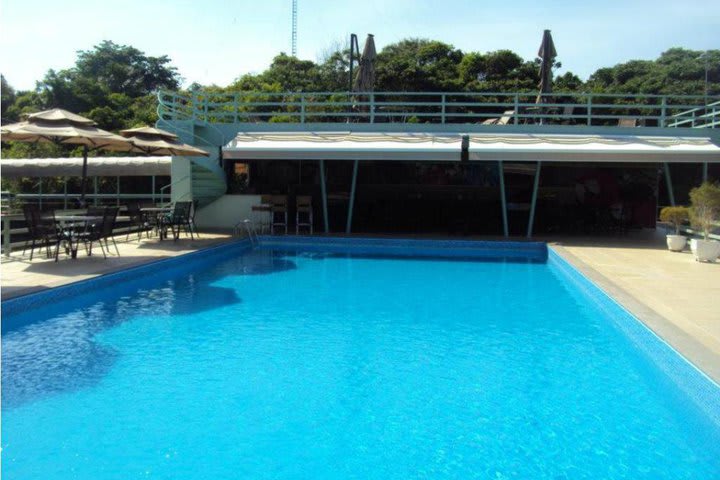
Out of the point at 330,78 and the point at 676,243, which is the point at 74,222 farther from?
the point at 330,78

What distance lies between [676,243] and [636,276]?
4308mm

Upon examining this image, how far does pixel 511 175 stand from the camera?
16938mm

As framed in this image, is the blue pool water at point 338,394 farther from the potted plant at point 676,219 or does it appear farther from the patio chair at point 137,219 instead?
the potted plant at point 676,219

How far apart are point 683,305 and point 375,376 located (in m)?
3.93

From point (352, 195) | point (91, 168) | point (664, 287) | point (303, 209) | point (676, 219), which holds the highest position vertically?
point (91, 168)

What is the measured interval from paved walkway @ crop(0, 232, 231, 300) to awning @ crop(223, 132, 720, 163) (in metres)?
3.33

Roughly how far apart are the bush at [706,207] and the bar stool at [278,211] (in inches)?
376

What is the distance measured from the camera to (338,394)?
4.86 meters

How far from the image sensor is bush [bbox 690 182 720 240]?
35.8ft

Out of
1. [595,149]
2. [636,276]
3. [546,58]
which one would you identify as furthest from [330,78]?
[636,276]

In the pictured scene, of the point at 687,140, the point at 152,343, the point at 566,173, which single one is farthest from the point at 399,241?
the point at 152,343

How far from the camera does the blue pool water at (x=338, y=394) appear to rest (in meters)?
3.72

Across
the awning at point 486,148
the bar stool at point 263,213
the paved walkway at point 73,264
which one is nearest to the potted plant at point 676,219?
the awning at point 486,148

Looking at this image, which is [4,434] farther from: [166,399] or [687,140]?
[687,140]
